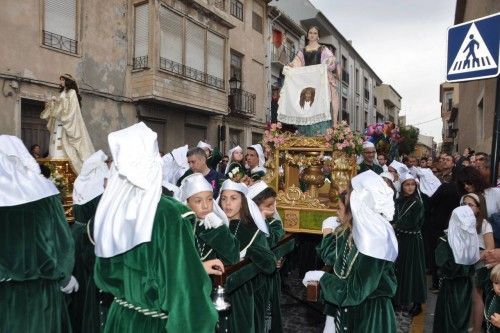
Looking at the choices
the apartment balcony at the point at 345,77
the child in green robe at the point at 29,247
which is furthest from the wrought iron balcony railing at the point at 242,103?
the child in green robe at the point at 29,247

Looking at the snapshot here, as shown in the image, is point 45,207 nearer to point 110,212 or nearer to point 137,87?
point 110,212

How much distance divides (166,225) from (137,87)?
14100mm

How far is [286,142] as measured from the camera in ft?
21.9

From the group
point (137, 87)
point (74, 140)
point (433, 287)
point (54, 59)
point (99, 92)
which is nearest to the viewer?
point (433, 287)

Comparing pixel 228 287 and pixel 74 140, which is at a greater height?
pixel 74 140

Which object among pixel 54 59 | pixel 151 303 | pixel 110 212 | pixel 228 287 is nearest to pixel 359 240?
pixel 228 287

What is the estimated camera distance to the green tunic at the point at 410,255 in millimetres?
5848

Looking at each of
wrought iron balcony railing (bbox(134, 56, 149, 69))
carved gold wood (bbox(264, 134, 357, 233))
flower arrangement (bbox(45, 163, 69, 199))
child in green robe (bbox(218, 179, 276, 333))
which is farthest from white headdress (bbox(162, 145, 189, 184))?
wrought iron balcony railing (bbox(134, 56, 149, 69))

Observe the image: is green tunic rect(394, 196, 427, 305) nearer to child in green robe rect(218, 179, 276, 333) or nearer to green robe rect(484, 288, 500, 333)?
green robe rect(484, 288, 500, 333)

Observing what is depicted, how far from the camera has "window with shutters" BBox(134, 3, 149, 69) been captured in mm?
15359

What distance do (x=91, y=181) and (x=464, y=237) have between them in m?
3.91

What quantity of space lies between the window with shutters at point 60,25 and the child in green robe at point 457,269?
12.1m

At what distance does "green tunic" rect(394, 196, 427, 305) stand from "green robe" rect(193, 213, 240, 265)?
352cm

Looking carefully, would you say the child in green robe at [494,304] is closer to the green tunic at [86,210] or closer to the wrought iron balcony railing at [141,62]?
the green tunic at [86,210]
